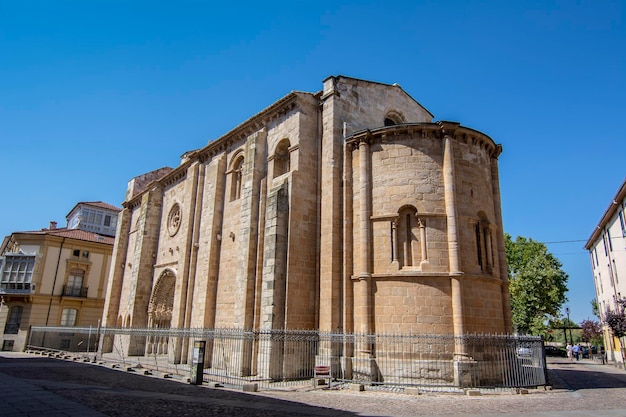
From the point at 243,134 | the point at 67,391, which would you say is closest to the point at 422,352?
Result: the point at 67,391

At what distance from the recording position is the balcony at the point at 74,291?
31303 millimetres

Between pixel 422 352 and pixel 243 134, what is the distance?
1316cm

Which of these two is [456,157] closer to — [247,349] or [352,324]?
[352,324]

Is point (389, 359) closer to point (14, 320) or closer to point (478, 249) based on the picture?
point (478, 249)

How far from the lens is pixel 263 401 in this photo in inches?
387

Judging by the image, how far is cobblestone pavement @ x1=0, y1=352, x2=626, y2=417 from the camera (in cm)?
819

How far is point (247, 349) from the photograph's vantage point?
1548cm

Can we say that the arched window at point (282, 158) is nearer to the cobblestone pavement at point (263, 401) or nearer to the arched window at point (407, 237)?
the arched window at point (407, 237)

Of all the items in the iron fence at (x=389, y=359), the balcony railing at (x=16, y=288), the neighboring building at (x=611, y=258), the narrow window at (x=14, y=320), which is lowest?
the iron fence at (x=389, y=359)

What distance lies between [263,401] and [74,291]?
92.2 ft

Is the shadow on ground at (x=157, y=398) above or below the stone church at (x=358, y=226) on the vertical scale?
below

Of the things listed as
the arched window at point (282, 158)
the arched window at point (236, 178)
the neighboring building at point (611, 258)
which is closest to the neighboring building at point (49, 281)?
the arched window at point (236, 178)

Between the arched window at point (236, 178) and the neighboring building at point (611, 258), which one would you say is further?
the neighboring building at point (611, 258)

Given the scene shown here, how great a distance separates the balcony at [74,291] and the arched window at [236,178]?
1939 centimetres
